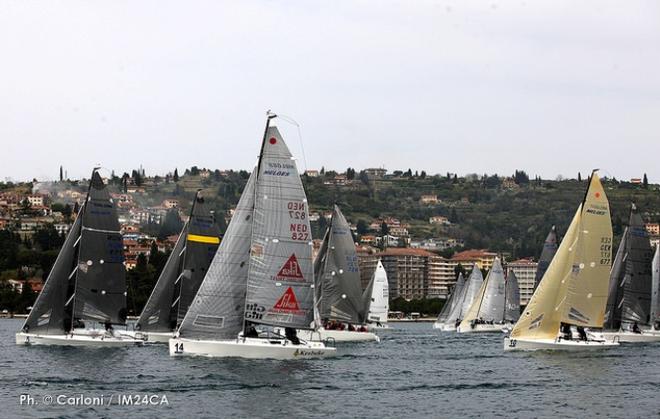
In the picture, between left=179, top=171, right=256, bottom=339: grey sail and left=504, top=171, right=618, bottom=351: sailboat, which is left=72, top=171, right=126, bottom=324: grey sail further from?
left=504, top=171, right=618, bottom=351: sailboat

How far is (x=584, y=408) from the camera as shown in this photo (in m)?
35.8

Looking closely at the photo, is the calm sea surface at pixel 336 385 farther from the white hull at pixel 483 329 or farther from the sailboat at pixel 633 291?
the white hull at pixel 483 329

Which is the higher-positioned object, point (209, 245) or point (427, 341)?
point (209, 245)

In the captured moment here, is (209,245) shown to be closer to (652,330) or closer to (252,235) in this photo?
(252,235)

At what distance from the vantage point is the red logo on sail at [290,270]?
45.5 m

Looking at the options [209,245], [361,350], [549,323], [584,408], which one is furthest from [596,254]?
[584,408]

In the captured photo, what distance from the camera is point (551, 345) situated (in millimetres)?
54500

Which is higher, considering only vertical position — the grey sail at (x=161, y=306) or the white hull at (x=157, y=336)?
the grey sail at (x=161, y=306)

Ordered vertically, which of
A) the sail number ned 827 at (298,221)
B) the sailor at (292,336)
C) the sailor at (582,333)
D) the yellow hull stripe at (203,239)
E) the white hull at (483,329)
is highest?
the sail number ned 827 at (298,221)

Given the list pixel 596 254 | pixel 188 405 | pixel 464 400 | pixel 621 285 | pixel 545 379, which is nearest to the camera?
pixel 188 405

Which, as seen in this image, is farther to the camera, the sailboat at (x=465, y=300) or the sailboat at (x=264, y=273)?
the sailboat at (x=465, y=300)

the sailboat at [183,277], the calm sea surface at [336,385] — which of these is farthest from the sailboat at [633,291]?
the sailboat at [183,277]

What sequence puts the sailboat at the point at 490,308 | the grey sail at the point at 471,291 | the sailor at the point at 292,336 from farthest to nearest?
the grey sail at the point at 471,291 < the sailboat at the point at 490,308 < the sailor at the point at 292,336

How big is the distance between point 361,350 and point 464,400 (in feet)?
69.8
